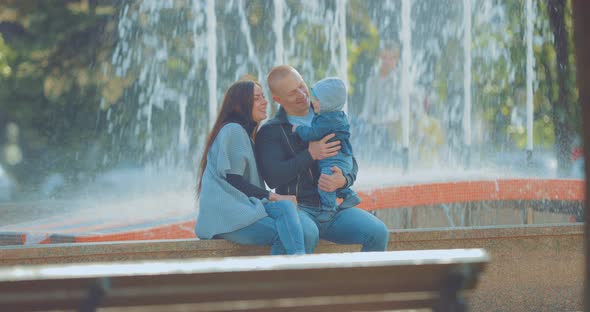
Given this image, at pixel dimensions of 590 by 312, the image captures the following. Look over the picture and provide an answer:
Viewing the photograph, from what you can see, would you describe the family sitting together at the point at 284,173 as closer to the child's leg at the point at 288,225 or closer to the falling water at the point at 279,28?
the child's leg at the point at 288,225

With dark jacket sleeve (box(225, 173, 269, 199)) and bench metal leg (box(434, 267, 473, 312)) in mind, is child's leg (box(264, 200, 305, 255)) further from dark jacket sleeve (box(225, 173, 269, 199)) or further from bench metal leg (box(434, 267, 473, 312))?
bench metal leg (box(434, 267, 473, 312))

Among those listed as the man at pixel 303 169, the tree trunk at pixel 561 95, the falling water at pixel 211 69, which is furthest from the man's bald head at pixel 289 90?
the tree trunk at pixel 561 95

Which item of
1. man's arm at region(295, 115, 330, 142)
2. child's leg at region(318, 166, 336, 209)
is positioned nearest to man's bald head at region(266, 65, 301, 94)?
man's arm at region(295, 115, 330, 142)

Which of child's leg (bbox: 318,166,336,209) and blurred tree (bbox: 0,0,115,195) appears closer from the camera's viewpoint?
child's leg (bbox: 318,166,336,209)

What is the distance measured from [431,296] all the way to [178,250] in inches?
84.9

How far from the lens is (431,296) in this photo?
2342mm

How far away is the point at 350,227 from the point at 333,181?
250 millimetres

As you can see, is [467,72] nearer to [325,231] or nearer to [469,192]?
[469,192]

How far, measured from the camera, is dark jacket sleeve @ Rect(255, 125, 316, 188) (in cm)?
421

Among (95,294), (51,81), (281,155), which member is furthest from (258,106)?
(51,81)

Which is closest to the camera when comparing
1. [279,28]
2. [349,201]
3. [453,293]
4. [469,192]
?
[453,293]

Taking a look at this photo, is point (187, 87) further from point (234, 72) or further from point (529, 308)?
point (529, 308)

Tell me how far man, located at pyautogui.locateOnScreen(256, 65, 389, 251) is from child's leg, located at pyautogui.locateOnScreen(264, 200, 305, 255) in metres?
0.14

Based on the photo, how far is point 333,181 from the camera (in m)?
4.19
